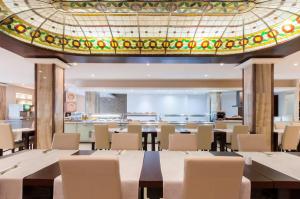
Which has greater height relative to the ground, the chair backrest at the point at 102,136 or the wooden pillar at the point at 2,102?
the wooden pillar at the point at 2,102

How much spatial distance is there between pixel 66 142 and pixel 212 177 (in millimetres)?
2556

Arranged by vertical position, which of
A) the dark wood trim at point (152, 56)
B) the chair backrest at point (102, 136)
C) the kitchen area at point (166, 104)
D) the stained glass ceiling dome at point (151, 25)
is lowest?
the chair backrest at point (102, 136)

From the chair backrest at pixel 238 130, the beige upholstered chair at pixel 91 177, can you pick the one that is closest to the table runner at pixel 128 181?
the beige upholstered chair at pixel 91 177

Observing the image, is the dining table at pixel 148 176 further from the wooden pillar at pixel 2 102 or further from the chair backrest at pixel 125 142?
the wooden pillar at pixel 2 102

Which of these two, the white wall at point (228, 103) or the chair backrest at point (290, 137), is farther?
the white wall at point (228, 103)

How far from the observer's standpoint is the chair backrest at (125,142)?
11.8ft

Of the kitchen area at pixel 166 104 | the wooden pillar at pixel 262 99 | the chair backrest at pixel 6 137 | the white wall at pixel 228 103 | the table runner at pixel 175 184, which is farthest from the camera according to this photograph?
the kitchen area at pixel 166 104

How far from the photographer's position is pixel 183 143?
3.57 m

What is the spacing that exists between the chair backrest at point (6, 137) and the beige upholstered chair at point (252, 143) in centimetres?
494

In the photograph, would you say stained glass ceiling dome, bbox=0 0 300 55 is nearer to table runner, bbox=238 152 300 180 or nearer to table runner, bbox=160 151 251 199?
table runner, bbox=238 152 300 180

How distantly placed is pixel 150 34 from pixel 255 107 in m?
3.14

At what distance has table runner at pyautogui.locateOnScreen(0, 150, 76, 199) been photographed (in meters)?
1.96

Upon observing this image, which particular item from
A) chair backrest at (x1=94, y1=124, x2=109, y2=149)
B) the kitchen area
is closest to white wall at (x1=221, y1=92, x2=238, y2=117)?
the kitchen area

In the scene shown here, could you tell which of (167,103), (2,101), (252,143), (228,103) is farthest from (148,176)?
(167,103)
